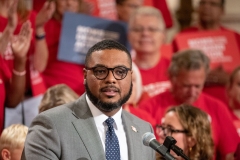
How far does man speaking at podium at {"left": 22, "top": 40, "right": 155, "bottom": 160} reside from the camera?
2.44m

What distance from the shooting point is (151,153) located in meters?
2.70

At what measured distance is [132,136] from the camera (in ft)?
8.67

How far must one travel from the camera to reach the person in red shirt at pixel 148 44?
5242 mm

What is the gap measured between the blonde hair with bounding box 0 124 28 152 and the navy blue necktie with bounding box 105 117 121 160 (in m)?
1.19

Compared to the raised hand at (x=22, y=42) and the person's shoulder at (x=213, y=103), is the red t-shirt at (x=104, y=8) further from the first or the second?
the person's shoulder at (x=213, y=103)

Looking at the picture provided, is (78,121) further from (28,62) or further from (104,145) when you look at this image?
(28,62)

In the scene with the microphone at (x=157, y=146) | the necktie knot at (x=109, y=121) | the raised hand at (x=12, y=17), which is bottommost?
the microphone at (x=157, y=146)

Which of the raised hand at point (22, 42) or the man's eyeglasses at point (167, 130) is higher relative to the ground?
the raised hand at point (22, 42)

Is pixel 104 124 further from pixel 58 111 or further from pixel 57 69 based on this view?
pixel 57 69

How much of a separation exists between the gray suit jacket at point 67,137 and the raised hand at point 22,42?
1867mm

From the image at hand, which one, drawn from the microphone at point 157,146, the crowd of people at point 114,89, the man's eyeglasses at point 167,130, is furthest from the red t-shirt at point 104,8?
the microphone at point 157,146

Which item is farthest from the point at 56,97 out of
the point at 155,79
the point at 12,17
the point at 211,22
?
the point at 211,22

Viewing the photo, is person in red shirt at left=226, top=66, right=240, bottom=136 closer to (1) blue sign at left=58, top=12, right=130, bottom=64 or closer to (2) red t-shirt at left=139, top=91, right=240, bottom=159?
(2) red t-shirt at left=139, top=91, right=240, bottom=159

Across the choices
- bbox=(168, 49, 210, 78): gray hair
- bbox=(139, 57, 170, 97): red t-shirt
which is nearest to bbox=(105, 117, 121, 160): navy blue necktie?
bbox=(168, 49, 210, 78): gray hair
